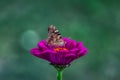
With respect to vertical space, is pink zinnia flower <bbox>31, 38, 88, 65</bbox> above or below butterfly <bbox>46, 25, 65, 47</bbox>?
below

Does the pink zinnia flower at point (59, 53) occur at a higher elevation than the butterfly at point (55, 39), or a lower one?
lower
